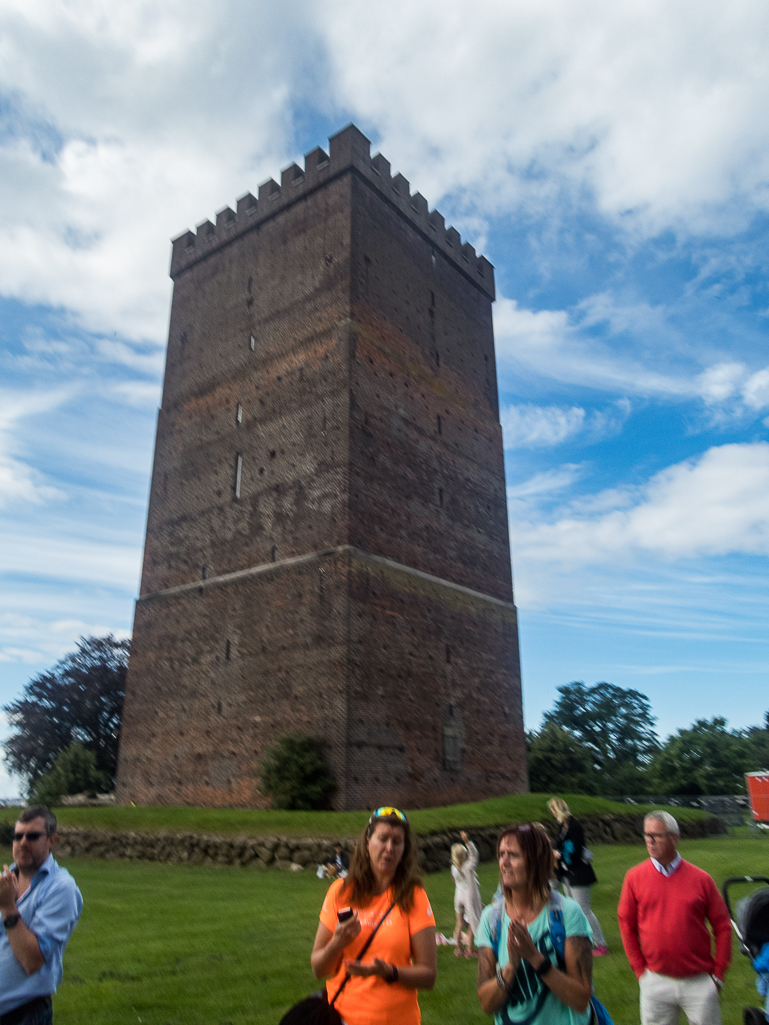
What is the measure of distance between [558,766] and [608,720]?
12911 mm

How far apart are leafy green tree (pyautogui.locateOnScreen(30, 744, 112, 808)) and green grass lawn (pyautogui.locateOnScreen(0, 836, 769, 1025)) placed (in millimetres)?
11851

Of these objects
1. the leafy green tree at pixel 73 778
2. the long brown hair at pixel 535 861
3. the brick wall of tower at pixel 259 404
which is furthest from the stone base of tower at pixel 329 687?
the long brown hair at pixel 535 861

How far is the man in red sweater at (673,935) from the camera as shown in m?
3.86

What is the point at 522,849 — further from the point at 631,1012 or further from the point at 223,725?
the point at 223,725

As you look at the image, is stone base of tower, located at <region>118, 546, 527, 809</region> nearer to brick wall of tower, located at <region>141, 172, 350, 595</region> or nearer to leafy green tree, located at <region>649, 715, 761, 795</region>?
brick wall of tower, located at <region>141, 172, 350, 595</region>

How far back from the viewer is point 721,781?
3725cm

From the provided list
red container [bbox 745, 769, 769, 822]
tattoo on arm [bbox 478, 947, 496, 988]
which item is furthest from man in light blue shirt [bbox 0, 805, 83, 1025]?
red container [bbox 745, 769, 769, 822]

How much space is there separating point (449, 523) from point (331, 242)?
31.8ft

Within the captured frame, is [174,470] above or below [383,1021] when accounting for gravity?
above

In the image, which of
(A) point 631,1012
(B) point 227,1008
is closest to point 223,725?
(B) point 227,1008

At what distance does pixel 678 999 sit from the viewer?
3.89m

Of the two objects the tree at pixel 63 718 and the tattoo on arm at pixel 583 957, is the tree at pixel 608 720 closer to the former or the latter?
the tree at pixel 63 718

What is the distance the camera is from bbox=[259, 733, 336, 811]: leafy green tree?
1658cm

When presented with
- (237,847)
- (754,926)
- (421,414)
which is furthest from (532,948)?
(421,414)
